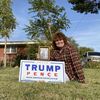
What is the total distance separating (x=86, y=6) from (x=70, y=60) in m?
22.8

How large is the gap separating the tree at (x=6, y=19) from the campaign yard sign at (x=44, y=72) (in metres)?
26.2

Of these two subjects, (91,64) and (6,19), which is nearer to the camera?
(91,64)

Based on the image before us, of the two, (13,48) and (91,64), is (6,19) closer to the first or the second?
(91,64)

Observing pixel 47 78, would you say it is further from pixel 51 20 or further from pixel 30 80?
pixel 51 20

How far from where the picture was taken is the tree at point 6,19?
36.0 metres

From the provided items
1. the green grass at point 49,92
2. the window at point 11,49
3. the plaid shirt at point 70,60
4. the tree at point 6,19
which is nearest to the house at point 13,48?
the window at point 11,49

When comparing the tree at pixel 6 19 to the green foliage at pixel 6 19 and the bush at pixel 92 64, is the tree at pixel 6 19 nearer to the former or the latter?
the green foliage at pixel 6 19

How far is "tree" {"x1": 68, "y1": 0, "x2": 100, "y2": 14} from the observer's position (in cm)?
3275

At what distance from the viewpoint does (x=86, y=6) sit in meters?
32.8

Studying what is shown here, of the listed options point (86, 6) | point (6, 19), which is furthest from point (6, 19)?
point (86, 6)

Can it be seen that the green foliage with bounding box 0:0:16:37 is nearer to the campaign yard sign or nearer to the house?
the house

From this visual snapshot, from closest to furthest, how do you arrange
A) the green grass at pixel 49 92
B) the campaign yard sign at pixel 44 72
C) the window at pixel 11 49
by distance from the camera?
the green grass at pixel 49 92 < the campaign yard sign at pixel 44 72 < the window at pixel 11 49

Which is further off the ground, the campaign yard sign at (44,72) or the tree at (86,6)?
the tree at (86,6)

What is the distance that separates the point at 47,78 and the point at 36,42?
32.6 m
